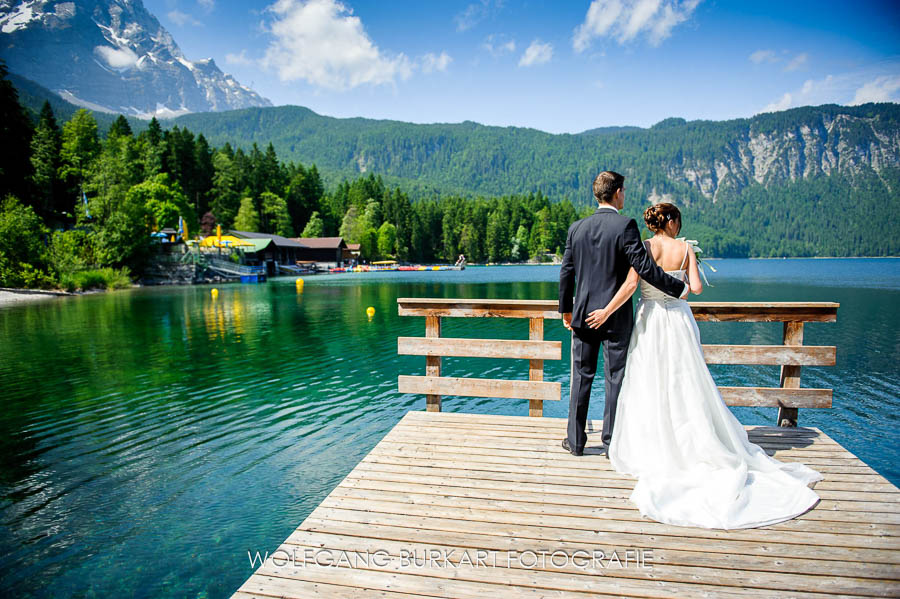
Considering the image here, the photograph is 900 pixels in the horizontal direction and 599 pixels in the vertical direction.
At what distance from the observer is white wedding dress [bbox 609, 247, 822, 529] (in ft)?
11.8

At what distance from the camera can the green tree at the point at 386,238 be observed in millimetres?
117125

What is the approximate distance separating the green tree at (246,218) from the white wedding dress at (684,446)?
93225mm

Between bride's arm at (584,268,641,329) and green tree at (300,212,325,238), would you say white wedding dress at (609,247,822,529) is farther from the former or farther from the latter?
green tree at (300,212,325,238)

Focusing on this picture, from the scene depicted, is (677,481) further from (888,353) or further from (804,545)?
(888,353)

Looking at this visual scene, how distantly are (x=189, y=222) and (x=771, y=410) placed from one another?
281 ft

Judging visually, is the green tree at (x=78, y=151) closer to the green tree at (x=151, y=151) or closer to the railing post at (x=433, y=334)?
the green tree at (x=151, y=151)

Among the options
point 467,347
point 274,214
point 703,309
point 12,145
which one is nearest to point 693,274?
point 703,309

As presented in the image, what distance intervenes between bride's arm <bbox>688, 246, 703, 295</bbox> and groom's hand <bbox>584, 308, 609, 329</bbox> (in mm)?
769

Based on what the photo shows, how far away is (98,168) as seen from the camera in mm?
52438

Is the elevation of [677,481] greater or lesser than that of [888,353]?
greater

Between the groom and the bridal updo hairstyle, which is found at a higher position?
the bridal updo hairstyle

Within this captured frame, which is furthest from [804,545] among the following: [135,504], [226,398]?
[226,398]

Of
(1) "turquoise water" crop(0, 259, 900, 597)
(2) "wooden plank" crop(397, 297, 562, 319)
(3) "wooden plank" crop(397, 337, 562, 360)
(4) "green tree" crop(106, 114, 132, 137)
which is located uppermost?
(4) "green tree" crop(106, 114, 132, 137)

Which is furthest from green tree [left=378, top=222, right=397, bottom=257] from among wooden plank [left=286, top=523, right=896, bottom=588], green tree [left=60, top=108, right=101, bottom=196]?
wooden plank [left=286, top=523, right=896, bottom=588]
